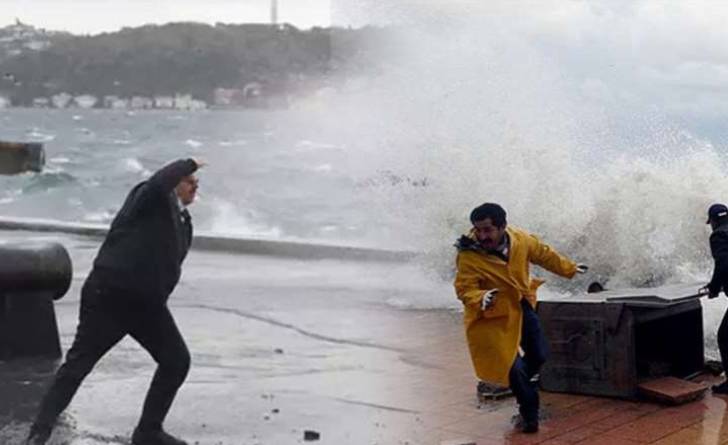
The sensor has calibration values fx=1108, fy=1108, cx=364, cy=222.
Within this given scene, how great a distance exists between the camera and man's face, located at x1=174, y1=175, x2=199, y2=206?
6125 mm

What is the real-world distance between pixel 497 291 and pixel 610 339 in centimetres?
131

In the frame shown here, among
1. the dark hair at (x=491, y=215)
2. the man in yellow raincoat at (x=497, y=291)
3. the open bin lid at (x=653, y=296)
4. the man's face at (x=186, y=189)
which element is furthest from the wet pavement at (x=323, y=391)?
the man's face at (x=186, y=189)

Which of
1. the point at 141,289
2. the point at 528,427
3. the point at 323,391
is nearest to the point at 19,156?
the point at 141,289

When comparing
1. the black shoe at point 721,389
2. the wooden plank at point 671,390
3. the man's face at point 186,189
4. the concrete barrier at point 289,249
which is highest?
the man's face at point 186,189

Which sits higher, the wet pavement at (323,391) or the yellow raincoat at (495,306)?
the yellow raincoat at (495,306)

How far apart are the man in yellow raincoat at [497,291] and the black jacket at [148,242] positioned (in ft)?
5.53

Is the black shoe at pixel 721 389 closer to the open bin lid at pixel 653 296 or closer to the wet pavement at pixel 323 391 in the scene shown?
the wet pavement at pixel 323 391

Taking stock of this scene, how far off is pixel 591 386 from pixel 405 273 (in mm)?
7538

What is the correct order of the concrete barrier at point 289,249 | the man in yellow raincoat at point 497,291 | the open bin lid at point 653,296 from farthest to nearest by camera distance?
the concrete barrier at point 289,249
the open bin lid at point 653,296
the man in yellow raincoat at point 497,291

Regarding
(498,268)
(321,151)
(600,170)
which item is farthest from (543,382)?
(321,151)

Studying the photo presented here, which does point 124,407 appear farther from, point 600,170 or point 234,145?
point 234,145

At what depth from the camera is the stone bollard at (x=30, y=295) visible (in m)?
8.42

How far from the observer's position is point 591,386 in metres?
7.56

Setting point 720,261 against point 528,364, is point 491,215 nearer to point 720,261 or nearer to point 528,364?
point 528,364
